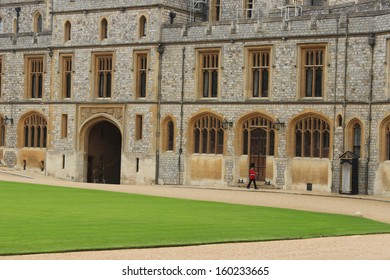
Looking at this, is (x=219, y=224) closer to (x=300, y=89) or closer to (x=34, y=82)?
(x=300, y=89)

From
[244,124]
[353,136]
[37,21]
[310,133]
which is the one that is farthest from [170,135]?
[37,21]

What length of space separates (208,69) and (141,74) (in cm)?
395

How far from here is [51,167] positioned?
5356 cm

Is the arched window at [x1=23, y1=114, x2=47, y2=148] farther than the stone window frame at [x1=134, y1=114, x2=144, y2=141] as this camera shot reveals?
Yes

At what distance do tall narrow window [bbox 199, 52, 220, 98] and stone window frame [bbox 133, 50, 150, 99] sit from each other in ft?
10.3

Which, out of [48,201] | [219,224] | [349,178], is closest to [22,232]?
[219,224]

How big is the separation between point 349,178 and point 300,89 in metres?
5.02

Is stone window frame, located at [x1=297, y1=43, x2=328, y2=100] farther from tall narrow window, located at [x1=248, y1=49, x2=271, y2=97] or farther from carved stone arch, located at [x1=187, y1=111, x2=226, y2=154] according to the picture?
carved stone arch, located at [x1=187, y1=111, x2=226, y2=154]

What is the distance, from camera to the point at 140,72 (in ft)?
166

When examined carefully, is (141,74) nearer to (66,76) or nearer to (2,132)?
(66,76)

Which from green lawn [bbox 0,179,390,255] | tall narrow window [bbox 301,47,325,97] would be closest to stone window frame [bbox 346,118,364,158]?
tall narrow window [bbox 301,47,325,97]

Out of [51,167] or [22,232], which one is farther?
[51,167]

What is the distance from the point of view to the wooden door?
153 ft
